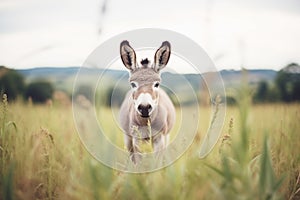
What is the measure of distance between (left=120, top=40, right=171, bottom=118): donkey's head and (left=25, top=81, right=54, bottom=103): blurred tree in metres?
0.37

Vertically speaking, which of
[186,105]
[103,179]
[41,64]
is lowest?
[103,179]

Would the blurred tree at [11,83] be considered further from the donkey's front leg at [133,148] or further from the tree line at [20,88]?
the donkey's front leg at [133,148]

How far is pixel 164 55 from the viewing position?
174 cm

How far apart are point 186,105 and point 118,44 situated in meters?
0.36

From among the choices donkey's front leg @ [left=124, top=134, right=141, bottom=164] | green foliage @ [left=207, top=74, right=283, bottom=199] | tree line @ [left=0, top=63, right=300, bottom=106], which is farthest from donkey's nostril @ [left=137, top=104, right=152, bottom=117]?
green foliage @ [left=207, top=74, right=283, bottom=199]

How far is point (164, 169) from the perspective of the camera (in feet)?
5.13

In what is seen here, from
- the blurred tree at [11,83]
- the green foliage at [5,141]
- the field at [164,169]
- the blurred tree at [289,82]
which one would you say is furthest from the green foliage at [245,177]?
the blurred tree at [11,83]

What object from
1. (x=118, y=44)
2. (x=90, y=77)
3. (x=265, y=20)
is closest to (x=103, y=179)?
(x=90, y=77)

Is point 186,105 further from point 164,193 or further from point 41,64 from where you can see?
point 41,64

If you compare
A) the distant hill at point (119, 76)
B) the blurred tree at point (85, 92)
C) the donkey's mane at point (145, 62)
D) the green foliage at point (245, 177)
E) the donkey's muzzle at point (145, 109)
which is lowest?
the green foliage at point (245, 177)

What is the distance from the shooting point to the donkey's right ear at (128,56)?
1738mm

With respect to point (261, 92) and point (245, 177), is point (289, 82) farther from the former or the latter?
point (245, 177)

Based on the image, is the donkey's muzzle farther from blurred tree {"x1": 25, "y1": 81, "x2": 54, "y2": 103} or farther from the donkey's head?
blurred tree {"x1": 25, "y1": 81, "x2": 54, "y2": 103}

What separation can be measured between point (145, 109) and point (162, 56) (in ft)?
0.70
